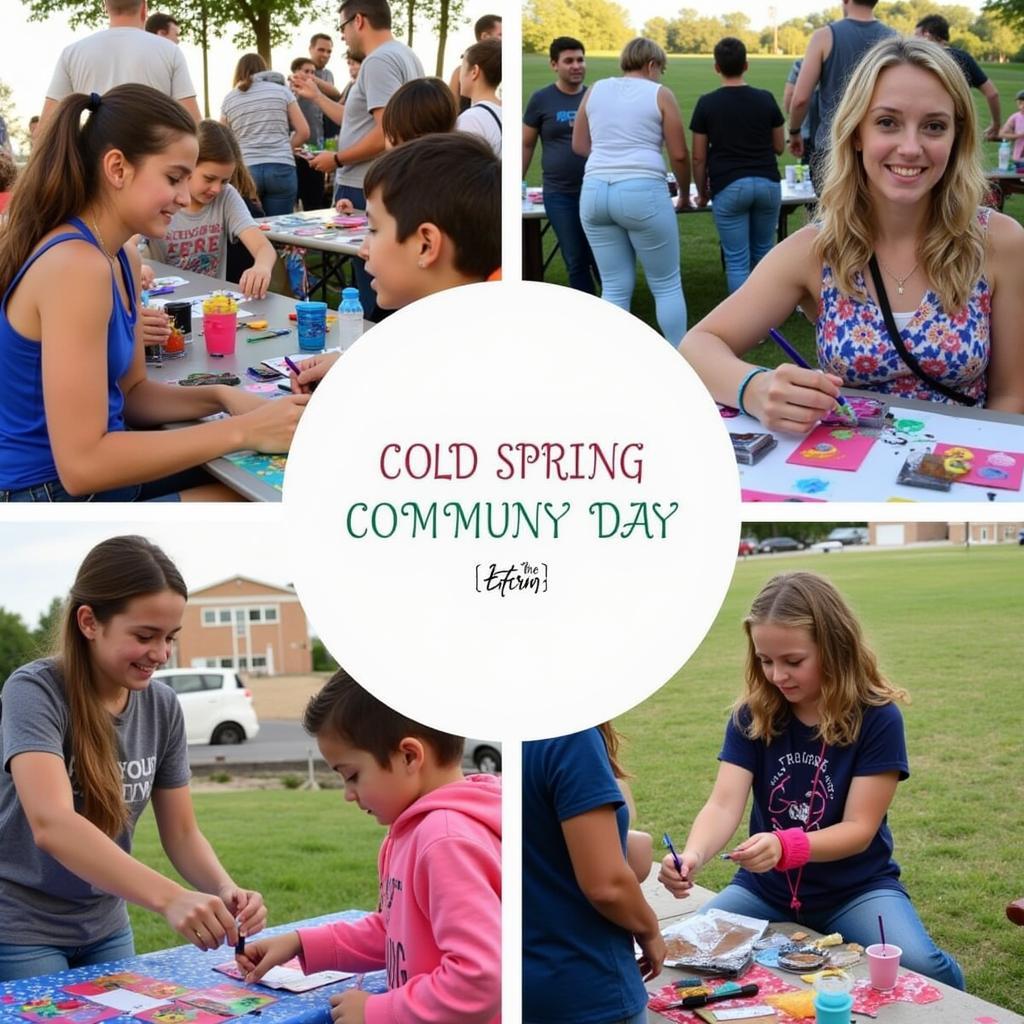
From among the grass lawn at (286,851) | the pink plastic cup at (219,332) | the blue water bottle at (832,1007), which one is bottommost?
the grass lawn at (286,851)

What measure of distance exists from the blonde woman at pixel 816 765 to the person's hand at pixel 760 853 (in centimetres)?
10

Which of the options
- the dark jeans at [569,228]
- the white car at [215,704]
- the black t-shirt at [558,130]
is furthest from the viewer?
→ the white car at [215,704]

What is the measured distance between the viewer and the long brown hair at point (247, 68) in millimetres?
6199

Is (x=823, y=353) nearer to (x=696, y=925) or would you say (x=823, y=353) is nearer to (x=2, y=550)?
(x=696, y=925)

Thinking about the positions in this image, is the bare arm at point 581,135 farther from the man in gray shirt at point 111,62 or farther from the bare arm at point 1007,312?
the bare arm at point 1007,312

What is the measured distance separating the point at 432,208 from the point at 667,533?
0.71 meters

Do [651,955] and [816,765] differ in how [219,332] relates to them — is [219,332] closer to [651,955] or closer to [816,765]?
[816,765]

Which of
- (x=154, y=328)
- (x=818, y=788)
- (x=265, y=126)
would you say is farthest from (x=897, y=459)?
(x=265, y=126)

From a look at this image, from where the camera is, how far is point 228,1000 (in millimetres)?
1851

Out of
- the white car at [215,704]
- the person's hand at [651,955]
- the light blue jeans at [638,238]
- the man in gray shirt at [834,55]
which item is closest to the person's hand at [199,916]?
the person's hand at [651,955]

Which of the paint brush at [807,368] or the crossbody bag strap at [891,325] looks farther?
the crossbody bag strap at [891,325]

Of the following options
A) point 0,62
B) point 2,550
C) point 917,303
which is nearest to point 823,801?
point 917,303

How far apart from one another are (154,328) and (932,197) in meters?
1.75

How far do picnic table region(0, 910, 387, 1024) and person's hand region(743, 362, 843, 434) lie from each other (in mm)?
1081
